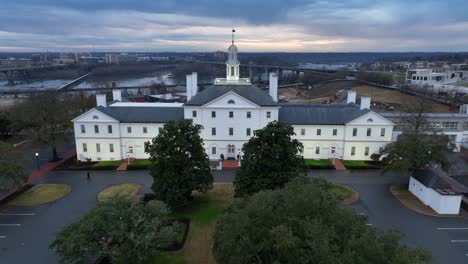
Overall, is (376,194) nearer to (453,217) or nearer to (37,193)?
(453,217)

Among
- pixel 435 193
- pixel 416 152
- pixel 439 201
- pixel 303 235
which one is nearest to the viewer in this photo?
pixel 303 235

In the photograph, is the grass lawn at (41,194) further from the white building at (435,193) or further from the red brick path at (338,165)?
the white building at (435,193)

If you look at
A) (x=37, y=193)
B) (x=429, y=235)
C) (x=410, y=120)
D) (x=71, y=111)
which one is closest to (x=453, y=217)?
(x=429, y=235)

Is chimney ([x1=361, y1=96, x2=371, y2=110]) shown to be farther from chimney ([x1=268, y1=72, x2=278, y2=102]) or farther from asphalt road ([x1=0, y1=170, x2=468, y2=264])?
chimney ([x1=268, y1=72, x2=278, y2=102])

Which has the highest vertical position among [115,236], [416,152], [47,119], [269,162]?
[47,119]

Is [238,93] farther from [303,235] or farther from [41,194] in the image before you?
[303,235]

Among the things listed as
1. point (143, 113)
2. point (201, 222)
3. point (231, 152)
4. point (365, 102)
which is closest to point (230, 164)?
point (231, 152)
